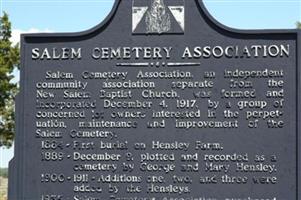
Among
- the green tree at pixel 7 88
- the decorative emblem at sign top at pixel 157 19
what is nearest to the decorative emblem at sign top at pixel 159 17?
the decorative emblem at sign top at pixel 157 19

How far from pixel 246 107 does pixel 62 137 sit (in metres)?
2.30

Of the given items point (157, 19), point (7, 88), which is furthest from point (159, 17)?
point (7, 88)

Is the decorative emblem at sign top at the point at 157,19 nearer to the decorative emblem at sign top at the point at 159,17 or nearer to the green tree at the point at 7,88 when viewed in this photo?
the decorative emblem at sign top at the point at 159,17

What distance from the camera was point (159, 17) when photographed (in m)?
7.89

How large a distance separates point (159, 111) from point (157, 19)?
116cm

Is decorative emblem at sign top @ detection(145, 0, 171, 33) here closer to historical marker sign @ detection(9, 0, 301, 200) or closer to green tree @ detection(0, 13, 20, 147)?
historical marker sign @ detection(9, 0, 301, 200)

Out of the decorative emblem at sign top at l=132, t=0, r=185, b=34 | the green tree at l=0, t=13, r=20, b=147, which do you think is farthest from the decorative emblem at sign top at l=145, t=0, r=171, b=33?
the green tree at l=0, t=13, r=20, b=147

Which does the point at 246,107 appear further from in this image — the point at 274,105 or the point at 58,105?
the point at 58,105

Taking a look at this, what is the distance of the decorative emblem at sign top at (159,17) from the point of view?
7.84 metres

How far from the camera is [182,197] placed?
24.8ft

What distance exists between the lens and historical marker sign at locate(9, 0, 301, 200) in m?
7.52

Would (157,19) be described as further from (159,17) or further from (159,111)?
(159,111)

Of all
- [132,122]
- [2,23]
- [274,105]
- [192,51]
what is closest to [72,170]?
[132,122]

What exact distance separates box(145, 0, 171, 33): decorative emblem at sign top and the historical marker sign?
13 millimetres
